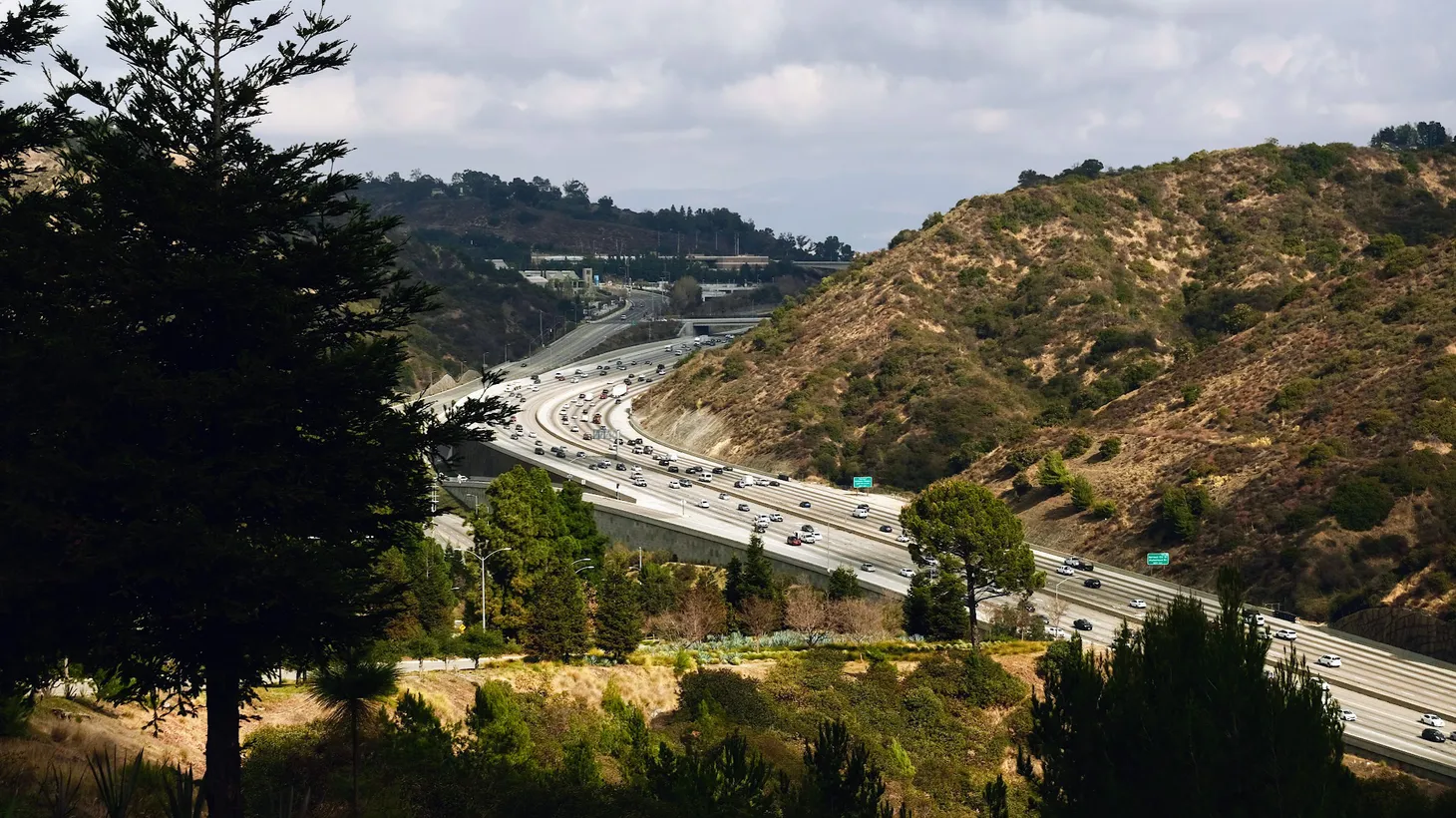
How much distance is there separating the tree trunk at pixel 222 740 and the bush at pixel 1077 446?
121 metres

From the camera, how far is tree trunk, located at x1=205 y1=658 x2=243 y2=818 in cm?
2420

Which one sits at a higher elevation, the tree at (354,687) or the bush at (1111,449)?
the tree at (354,687)

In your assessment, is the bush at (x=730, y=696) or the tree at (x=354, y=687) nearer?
the tree at (x=354, y=687)

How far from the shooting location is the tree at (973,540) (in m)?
79.7

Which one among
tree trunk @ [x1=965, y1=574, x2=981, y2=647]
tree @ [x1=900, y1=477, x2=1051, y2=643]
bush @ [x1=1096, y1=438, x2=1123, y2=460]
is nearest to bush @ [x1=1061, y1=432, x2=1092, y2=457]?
bush @ [x1=1096, y1=438, x2=1123, y2=460]

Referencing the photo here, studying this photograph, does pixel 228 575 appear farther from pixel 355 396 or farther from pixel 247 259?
pixel 247 259

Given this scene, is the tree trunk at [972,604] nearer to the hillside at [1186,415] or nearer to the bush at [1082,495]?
the hillside at [1186,415]

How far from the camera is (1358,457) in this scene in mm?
113750

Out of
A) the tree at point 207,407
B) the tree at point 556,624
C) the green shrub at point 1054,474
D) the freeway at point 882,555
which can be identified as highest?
the tree at point 207,407

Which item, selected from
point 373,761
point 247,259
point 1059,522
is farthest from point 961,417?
point 247,259

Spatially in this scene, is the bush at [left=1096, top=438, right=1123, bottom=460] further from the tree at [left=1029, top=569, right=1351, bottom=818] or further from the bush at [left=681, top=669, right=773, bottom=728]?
the tree at [left=1029, top=569, right=1351, bottom=818]

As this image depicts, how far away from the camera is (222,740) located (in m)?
24.5

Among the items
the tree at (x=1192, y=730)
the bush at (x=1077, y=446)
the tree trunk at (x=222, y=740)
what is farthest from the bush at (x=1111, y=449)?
the tree trunk at (x=222, y=740)

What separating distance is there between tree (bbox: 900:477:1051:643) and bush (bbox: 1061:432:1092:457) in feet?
192
